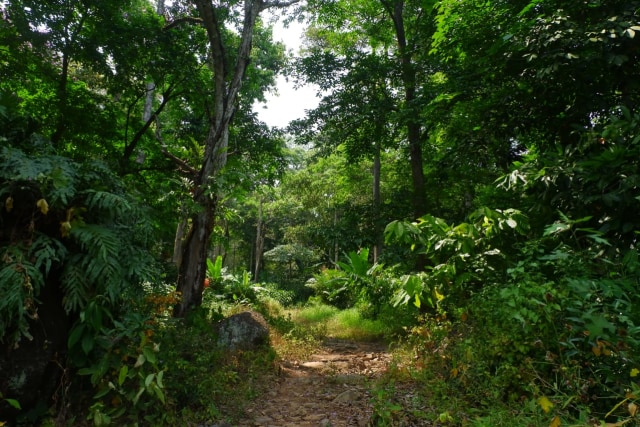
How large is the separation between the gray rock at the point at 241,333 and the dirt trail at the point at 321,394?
0.53m

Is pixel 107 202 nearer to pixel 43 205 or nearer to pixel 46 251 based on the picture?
pixel 43 205

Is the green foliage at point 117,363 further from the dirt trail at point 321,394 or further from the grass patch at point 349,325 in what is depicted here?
the grass patch at point 349,325

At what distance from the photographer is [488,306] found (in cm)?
345

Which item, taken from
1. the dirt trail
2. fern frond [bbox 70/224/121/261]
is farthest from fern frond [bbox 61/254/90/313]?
the dirt trail

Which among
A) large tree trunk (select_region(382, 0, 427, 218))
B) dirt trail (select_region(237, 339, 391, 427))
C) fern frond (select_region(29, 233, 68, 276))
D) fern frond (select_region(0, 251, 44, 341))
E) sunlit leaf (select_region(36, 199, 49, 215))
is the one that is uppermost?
large tree trunk (select_region(382, 0, 427, 218))

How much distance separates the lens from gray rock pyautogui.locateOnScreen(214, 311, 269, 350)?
5.24m

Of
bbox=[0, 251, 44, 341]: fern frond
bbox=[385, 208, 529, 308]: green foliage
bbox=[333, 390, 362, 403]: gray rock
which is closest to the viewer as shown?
bbox=[0, 251, 44, 341]: fern frond

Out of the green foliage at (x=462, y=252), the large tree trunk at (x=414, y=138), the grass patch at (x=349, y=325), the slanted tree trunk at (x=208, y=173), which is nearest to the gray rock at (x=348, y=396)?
the green foliage at (x=462, y=252)

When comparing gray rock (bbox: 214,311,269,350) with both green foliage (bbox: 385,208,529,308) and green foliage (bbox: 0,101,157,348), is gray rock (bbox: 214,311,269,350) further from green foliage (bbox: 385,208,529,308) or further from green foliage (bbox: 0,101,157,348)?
green foliage (bbox: 0,101,157,348)

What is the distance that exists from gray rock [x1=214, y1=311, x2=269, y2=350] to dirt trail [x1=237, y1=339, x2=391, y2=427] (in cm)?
53

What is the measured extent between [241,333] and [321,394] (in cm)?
158

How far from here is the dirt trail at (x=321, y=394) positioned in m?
3.55

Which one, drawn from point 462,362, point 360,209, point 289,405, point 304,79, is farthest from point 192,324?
point 304,79

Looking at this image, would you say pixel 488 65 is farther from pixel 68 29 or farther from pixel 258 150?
pixel 68 29
